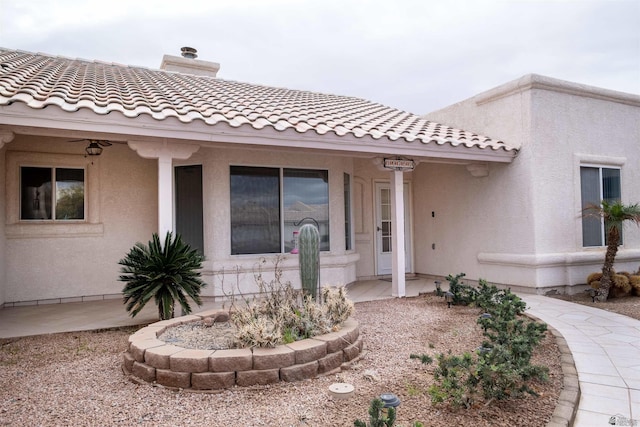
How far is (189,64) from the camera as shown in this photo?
12812 millimetres

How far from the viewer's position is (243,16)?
1459cm

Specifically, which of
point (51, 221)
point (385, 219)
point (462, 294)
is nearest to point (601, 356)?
point (462, 294)

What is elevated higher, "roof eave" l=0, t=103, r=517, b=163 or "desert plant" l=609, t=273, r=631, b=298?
"roof eave" l=0, t=103, r=517, b=163

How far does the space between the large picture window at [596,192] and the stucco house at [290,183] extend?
4 centimetres

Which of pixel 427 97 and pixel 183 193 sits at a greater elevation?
pixel 427 97

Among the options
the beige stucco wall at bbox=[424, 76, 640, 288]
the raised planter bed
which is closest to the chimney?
the beige stucco wall at bbox=[424, 76, 640, 288]

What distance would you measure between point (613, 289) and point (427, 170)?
4.88 meters

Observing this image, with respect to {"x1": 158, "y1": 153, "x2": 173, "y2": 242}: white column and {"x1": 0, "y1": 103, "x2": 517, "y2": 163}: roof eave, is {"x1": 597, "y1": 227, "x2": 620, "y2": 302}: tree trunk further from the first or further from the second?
{"x1": 158, "y1": 153, "x2": 173, "y2": 242}: white column

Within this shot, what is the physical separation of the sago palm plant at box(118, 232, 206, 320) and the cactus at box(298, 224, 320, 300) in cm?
162

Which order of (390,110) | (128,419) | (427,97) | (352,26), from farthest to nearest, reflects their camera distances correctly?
(427,97) < (352,26) < (390,110) < (128,419)

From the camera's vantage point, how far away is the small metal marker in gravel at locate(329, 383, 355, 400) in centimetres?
349

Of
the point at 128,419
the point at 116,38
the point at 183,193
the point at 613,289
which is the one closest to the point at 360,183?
the point at 183,193

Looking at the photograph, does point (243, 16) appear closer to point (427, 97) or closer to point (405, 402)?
point (405, 402)

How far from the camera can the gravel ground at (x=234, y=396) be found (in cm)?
316
